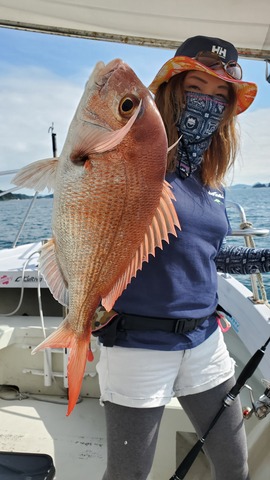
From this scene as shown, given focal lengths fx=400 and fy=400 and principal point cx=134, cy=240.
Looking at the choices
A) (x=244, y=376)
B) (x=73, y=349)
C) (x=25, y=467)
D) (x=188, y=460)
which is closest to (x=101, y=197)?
(x=73, y=349)

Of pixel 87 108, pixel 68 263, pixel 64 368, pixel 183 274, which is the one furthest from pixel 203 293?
pixel 64 368

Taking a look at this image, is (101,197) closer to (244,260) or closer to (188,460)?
(244,260)

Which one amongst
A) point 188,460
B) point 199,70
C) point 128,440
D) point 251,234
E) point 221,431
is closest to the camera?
point 128,440

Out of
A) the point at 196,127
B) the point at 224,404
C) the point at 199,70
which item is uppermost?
the point at 199,70

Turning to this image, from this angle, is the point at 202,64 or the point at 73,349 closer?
the point at 73,349

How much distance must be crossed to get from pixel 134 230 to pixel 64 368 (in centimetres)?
238

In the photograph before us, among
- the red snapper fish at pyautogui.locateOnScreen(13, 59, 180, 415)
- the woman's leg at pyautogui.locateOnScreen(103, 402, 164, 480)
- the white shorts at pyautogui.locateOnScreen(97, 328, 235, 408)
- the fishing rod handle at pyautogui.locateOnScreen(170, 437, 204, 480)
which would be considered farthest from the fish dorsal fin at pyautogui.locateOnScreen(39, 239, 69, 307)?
the fishing rod handle at pyautogui.locateOnScreen(170, 437, 204, 480)

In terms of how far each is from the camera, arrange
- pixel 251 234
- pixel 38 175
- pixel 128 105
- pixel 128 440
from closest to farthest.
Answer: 1. pixel 128 105
2. pixel 38 175
3. pixel 128 440
4. pixel 251 234

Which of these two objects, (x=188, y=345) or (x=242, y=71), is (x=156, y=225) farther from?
(x=242, y=71)

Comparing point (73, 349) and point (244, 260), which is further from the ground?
point (244, 260)

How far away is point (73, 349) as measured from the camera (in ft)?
3.89

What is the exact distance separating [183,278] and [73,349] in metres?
0.47

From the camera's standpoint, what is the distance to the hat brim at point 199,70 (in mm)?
1396

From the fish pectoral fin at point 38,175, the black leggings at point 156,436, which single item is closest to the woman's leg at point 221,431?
the black leggings at point 156,436
